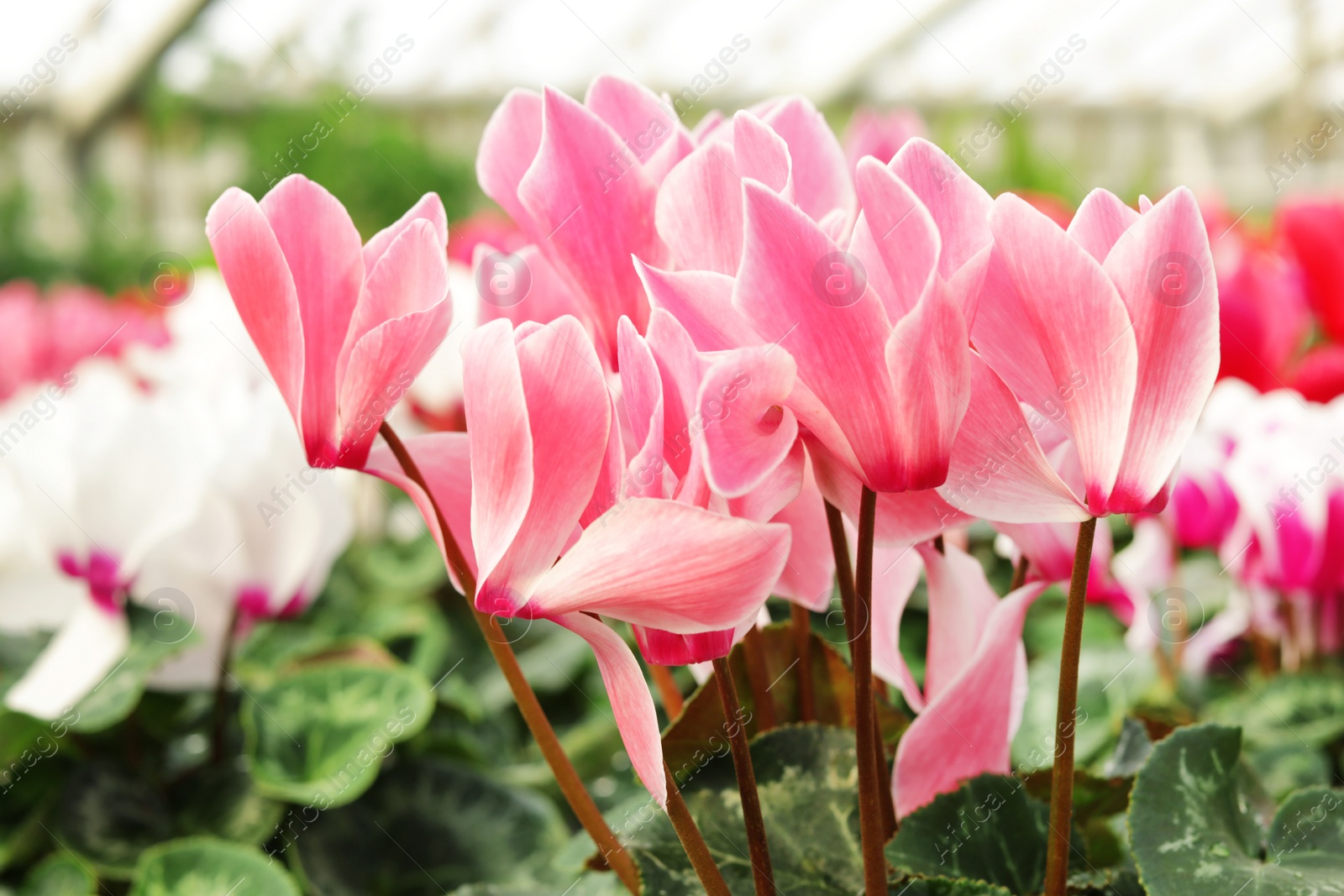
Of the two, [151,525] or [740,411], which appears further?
[151,525]

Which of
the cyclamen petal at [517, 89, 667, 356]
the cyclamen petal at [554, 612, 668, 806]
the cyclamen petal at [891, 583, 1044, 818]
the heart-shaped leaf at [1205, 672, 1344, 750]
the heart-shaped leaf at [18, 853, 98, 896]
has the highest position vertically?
the cyclamen petal at [517, 89, 667, 356]

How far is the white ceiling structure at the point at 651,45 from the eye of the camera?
6.93m

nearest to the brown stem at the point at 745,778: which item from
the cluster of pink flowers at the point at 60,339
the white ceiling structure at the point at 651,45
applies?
the cluster of pink flowers at the point at 60,339

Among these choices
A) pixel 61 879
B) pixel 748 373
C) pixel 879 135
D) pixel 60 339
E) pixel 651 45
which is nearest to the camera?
pixel 748 373

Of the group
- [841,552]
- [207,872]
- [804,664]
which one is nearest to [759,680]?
[804,664]

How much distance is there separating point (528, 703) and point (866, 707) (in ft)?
0.39

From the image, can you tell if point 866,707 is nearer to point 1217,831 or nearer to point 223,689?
point 1217,831

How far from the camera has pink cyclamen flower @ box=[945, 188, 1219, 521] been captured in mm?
289

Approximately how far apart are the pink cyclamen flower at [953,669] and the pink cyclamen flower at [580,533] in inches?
4.6

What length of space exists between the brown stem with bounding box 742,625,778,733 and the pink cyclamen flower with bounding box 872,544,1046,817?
1.7 inches

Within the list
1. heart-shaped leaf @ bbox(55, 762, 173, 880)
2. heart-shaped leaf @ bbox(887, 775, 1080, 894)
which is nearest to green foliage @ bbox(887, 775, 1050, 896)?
heart-shaped leaf @ bbox(887, 775, 1080, 894)

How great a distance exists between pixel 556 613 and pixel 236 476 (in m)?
0.52

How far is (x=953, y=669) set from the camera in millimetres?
397

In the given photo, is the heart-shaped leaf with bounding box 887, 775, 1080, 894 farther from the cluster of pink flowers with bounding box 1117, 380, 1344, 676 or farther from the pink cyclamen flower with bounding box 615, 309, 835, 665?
the cluster of pink flowers with bounding box 1117, 380, 1344, 676
